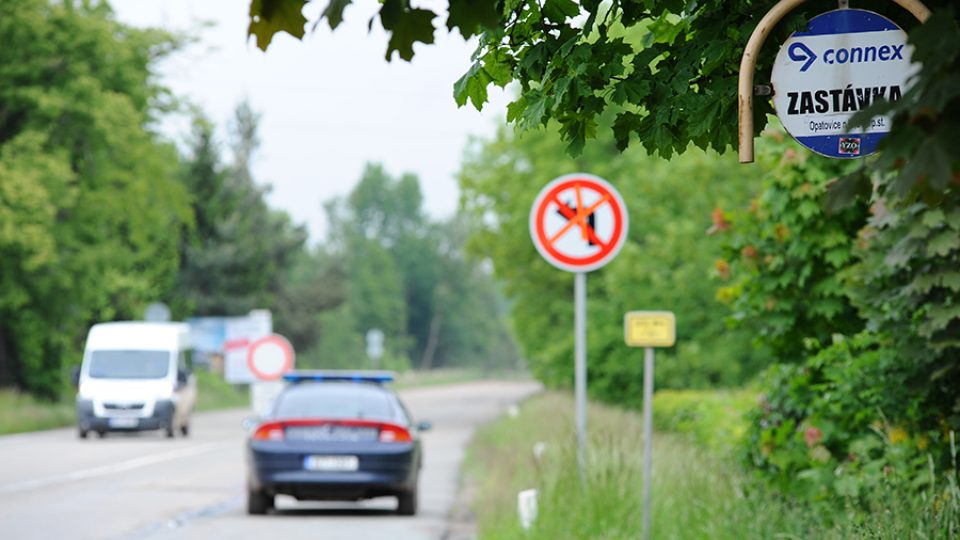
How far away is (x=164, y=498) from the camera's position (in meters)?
→ 18.5

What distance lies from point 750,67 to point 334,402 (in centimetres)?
1218

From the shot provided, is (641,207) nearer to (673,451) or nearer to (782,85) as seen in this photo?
(673,451)

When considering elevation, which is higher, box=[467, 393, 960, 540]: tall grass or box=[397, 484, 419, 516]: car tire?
box=[467, 393, 960, 540]: tall grass

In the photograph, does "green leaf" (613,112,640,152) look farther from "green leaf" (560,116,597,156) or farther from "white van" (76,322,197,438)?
"white van" (76,322,197,438)

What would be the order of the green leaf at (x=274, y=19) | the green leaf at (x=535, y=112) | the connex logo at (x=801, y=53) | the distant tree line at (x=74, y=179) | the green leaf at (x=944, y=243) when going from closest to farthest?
the green leaf at (x=274, y=19) < the connex logo at (x=801, y=53) < the green leaf at (x=535, y=112) < the green leaf at (x=944, y=243) < the distant tree line at (x=74, y=179)

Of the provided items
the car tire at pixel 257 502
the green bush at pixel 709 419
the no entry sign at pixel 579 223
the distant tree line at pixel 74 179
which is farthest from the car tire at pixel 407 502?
the distant tree line at pixel 74 179

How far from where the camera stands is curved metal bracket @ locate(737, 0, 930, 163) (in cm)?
473

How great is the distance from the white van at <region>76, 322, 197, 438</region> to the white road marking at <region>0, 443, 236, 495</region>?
9.37 ft

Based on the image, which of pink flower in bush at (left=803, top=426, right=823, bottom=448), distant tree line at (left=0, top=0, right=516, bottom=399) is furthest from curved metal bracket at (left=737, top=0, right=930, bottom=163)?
distant tree line at (left=0, top=0, right=516, bottom=399)

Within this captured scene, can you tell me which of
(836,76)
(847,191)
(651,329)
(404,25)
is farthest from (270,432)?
(847,191)

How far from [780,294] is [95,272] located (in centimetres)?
3467

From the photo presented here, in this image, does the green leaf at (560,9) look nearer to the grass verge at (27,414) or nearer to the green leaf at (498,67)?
the green leaf at (498,67)

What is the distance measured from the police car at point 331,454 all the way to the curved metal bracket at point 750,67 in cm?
1157

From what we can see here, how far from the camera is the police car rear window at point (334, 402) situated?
16406 millimetres
